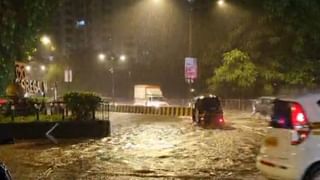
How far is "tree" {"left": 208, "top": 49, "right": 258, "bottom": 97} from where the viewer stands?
49250 millimetres

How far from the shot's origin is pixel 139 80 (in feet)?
237

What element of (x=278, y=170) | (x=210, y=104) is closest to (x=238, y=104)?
(x=210, y=104)

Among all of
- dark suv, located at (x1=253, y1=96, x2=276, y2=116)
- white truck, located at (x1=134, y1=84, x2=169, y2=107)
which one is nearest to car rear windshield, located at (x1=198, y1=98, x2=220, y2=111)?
dark suv, located at (x1=253, y1=96, x2=276, y2=116)

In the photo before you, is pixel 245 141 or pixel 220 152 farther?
pixel 245 141

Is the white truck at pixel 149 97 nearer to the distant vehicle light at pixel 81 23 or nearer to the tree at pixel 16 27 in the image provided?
the tree at pixel 16 27

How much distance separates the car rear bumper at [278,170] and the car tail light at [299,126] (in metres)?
0.42

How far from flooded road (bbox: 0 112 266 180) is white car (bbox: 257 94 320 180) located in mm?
3514

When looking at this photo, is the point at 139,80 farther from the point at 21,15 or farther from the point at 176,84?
the point at 21,15

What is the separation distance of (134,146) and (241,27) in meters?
33.7

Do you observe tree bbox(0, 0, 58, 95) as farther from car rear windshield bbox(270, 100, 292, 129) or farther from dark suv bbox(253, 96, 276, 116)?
dark suv bbox(253, 96, 276, 116)

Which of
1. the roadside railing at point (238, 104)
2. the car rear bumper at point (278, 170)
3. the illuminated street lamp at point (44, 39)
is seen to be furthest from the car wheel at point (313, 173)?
the roadside railing at point (238, 104)

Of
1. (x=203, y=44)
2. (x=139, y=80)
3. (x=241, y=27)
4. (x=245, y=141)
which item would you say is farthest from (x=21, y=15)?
(x=139, y=80)

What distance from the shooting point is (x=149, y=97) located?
5291cm

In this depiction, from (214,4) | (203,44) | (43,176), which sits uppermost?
(214,4)
